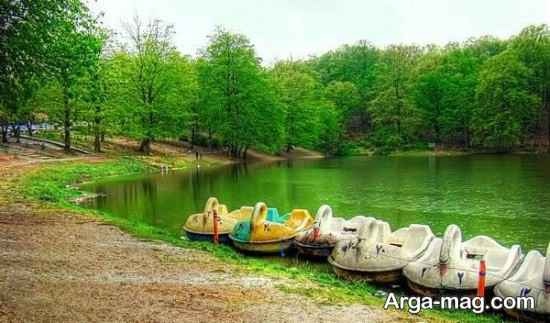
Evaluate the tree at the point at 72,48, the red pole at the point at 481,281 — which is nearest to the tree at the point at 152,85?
the tree at the point at 72,48

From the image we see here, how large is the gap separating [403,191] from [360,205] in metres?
6.72

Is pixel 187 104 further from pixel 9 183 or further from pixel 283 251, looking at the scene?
pixel 283 251

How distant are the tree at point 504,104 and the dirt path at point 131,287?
72791 mm

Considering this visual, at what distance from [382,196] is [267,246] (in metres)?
15.3

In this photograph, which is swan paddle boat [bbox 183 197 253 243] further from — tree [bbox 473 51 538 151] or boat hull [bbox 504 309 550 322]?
tree [bbox 473 51 538 151]

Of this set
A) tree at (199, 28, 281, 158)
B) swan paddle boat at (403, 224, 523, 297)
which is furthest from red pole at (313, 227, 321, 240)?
tree at (199, 28, 281, 158)

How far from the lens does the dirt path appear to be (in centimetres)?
896

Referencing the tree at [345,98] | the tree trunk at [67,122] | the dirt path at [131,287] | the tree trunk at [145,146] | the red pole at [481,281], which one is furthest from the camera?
the tree at [345,98]

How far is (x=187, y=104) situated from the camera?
6594cm

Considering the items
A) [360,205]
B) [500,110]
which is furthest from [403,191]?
[500,110]

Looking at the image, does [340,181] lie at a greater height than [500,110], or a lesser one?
lesser

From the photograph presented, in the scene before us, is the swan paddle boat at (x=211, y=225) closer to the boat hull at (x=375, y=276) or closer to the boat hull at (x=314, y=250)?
the boat hull at (x=314, y=250)

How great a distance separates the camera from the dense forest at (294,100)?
55.9 meters

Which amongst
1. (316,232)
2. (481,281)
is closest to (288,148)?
(316,232)
